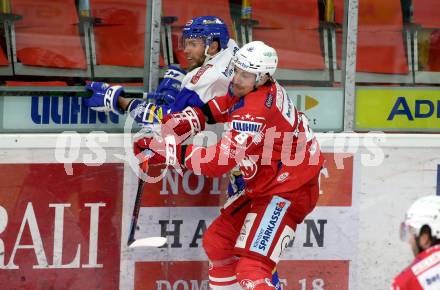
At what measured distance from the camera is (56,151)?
18.8ft

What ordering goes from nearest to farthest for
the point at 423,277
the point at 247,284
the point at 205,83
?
the point at 423,277, the point at 247,284, the point at 205,83

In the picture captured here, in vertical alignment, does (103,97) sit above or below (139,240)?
above

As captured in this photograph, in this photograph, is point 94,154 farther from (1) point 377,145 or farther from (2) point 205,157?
(1) point 377,145

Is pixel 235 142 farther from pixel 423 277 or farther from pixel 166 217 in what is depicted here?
pixel 423 277

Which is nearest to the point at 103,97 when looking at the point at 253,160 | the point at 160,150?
the point at 160,150

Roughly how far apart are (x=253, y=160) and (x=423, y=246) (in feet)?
5.19

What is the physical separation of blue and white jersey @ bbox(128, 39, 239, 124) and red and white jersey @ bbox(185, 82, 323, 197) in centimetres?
7

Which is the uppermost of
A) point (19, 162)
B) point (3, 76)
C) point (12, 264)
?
point (3, 76)

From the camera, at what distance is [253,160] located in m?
5.49

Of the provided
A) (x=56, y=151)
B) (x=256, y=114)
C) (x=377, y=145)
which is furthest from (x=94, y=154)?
(x=377, y=145)

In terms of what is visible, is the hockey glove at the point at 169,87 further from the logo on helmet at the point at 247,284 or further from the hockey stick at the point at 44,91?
the logo on helmet at the point at 247,284

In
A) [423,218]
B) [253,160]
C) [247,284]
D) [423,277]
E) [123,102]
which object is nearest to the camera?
[423,277]

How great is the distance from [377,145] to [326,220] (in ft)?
1.64

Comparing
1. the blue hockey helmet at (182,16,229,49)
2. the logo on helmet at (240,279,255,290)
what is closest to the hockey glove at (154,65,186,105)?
the blue hockey helmet at (182,16,229,49)
